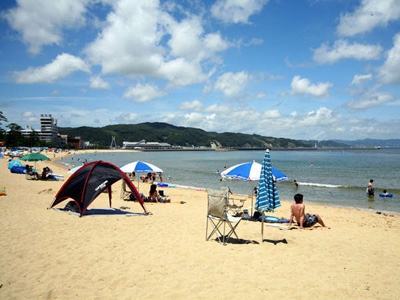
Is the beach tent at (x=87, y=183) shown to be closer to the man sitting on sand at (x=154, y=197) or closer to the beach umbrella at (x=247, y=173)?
the man sitting on sand at (x=154, y=197)

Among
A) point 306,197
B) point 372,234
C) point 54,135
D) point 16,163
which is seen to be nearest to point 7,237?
point 372,234

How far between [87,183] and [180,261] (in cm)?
518

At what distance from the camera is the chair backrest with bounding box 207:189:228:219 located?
6953 mm

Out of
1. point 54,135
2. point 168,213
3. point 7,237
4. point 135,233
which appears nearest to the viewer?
point 7,237

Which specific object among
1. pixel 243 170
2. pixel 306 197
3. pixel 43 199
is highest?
pixel 243 170

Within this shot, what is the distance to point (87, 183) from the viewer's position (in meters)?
9.68

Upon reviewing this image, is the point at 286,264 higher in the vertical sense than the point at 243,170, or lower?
lower

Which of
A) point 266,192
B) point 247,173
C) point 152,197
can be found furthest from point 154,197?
point 266,192

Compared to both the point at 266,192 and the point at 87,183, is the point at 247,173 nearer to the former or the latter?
the point at 266,192

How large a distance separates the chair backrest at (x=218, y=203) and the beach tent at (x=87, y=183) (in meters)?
4.43

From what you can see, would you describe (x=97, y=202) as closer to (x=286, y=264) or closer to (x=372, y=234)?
(x=286, y=264)

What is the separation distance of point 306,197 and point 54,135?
164889 mm

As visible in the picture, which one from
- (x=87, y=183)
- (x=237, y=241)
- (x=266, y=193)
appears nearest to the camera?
(x=266, y=193)

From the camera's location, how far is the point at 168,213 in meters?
11.1
